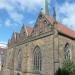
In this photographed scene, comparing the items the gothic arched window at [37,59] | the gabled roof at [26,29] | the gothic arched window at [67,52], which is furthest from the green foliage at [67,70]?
the gabled roof at [26,29]

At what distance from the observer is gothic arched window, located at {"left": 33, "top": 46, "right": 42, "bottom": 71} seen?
31.5 metres

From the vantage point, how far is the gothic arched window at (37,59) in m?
31.5

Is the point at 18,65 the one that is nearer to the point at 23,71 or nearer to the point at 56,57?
the point at 23,71

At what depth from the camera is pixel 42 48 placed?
31.0m

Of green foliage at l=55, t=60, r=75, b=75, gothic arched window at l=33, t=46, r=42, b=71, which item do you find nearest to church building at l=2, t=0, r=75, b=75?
gothic arched window at l=33, t=46, r=42, b=71

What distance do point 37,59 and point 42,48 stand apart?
2592 millimetres

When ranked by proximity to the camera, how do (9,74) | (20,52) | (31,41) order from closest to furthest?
(31,41)
(20,52)
(9,74)

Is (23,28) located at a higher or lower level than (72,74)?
higher

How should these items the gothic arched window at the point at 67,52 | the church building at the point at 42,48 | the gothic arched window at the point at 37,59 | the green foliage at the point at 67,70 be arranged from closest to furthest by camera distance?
the green foliage at the point at 67,70 → the church building at the point at 42,48 → the gothic arched window at the point at 67,52 → the gothic arched window at the point at 37,59

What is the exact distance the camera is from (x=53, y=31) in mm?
28781

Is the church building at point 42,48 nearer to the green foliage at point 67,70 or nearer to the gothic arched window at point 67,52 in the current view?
the gothic arched window at point 67,52

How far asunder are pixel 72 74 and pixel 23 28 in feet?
53.1

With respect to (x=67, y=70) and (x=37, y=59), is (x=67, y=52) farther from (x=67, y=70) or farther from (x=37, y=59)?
(x=37, y=59)

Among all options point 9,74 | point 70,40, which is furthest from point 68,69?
point 9,74
